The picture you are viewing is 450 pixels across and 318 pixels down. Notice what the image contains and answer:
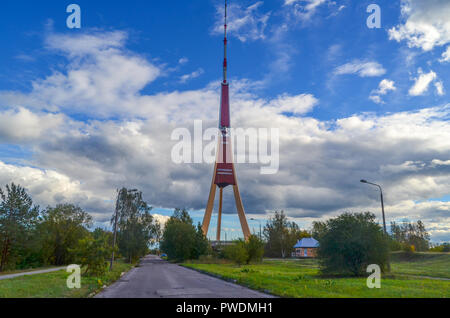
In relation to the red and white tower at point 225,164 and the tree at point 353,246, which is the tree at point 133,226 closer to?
the red and white tower at point 225,164

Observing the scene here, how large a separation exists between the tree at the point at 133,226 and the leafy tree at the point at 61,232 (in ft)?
20.7

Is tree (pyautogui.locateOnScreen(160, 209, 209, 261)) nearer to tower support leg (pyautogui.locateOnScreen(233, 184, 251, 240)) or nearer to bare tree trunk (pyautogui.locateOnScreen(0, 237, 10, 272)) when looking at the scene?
tower support leg (pyautogui.locateOnScreen(233, 184, 251, 240))

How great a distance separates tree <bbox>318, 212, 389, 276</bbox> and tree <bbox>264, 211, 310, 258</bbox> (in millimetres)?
54098

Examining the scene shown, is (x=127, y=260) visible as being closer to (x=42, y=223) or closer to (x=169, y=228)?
(x=169, y=228)

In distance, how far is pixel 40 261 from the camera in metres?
43.7

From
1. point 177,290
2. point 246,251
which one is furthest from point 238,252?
point 177,290

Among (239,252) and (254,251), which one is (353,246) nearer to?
(239,252)

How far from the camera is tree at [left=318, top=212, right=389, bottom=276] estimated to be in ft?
63.2

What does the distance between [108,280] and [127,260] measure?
1567 inches

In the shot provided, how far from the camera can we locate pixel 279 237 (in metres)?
74.6

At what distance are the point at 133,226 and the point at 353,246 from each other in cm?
4203

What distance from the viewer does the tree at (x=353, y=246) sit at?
19.3 meters

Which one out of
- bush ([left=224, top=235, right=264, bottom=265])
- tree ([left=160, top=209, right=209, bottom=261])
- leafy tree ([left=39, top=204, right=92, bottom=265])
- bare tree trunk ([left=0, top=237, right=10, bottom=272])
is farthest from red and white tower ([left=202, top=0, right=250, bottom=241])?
bare tree trunk ([left=0, top=237, right=10, bottom=272])
